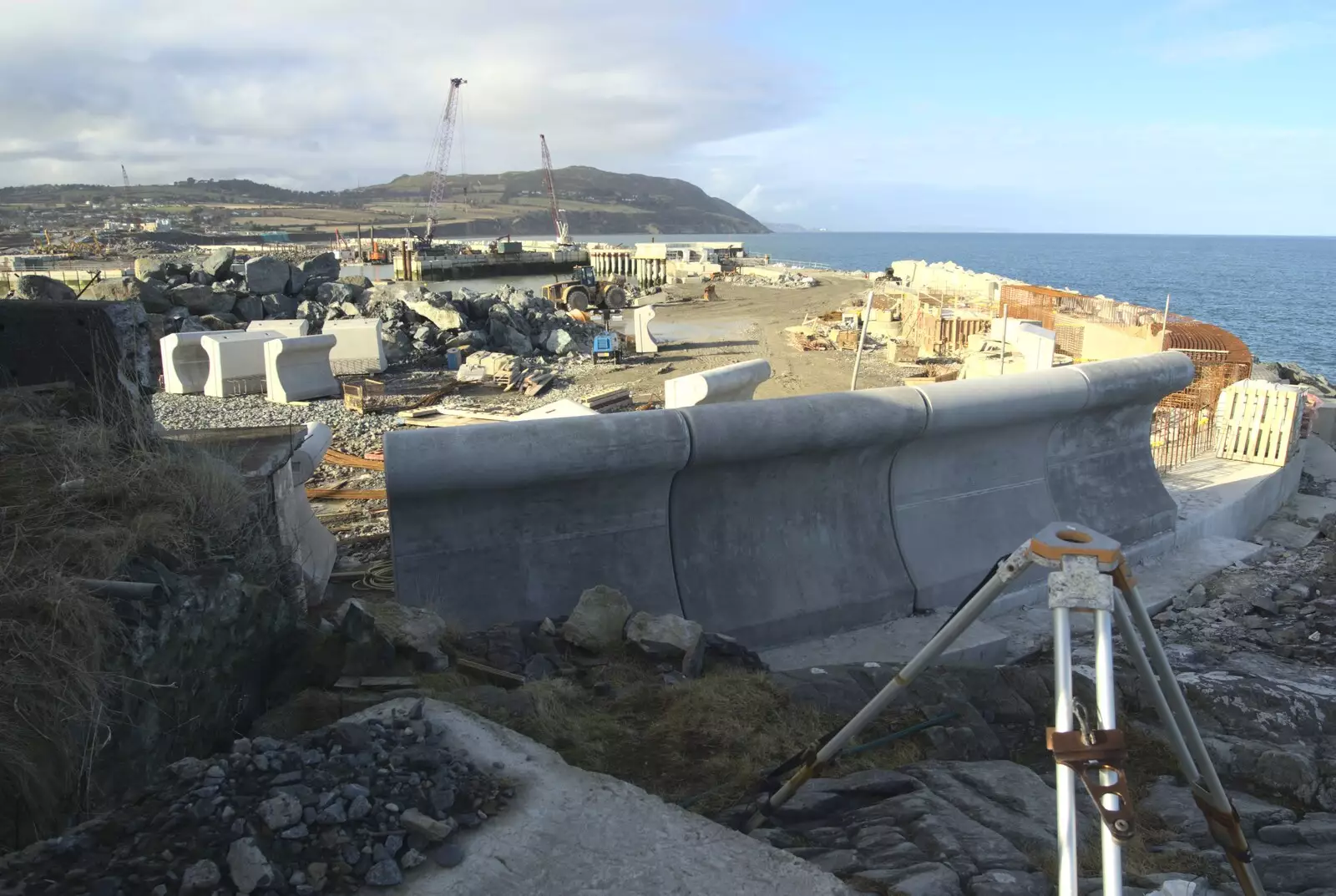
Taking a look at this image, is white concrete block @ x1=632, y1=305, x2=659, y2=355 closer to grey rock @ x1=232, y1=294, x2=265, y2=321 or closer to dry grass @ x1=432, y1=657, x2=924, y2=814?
grey rock @ x1=232, y1=294, x2=265, y2=321

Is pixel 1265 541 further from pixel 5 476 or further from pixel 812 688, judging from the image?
pixel 5 476

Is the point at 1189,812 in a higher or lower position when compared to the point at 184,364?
lower

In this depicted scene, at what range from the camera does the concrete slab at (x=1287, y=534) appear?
9.66 meters

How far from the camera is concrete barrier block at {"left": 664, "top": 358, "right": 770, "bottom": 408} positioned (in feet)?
26.4

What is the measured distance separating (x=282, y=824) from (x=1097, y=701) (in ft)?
7.88

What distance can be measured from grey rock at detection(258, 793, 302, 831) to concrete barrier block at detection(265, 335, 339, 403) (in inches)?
654

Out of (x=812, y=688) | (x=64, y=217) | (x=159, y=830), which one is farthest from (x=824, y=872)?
(x=64, y=217)

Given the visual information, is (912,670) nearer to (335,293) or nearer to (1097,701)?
(1097,701)

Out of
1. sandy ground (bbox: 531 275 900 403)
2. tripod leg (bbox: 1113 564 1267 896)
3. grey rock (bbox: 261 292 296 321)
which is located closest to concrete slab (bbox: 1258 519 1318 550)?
tripod leg (bbox: 1113 564 1267 896)

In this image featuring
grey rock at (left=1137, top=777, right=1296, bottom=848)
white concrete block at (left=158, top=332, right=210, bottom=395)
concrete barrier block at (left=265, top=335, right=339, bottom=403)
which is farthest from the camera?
white concrete block at (left=158, top=332, right=210, bottom=395)

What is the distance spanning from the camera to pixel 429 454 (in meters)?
4.80

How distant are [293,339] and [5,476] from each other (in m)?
15.4

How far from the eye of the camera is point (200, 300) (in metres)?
27.5

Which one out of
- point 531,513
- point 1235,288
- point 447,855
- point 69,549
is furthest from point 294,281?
point 1235,288
